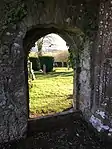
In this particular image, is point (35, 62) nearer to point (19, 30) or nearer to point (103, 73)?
point (103, 73)

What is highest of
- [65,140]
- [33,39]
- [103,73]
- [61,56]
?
[33,39]

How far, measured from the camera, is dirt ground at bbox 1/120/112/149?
426 centimetres

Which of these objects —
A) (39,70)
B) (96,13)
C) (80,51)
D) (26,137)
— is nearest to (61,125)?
(26,137)

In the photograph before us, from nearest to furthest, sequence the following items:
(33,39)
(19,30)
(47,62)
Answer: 1. (19,30)
2. (33,39)
3. (47,62)

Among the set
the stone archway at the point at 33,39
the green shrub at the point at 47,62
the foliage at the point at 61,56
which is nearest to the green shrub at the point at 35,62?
the green shrub at the point at 47,62

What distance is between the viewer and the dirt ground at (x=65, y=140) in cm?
426

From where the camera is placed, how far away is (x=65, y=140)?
14.6 ft

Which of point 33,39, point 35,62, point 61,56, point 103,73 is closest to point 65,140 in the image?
point 103,73

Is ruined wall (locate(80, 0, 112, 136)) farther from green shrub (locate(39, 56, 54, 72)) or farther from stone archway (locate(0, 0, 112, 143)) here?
green shrub (locate(39, 56, 54, 72))

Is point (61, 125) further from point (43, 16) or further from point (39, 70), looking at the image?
point (39, 70)

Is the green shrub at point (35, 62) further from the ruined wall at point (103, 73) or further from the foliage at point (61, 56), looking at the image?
the ruined wall at point (103, 73)

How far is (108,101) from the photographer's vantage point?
4.43m

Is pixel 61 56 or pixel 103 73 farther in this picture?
pixel 61 56

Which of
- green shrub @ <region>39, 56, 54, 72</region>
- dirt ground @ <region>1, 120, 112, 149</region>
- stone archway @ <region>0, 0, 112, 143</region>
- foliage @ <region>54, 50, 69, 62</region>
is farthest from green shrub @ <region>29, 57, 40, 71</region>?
dirt ground @ <region>1, 120, 112, 149</region>
